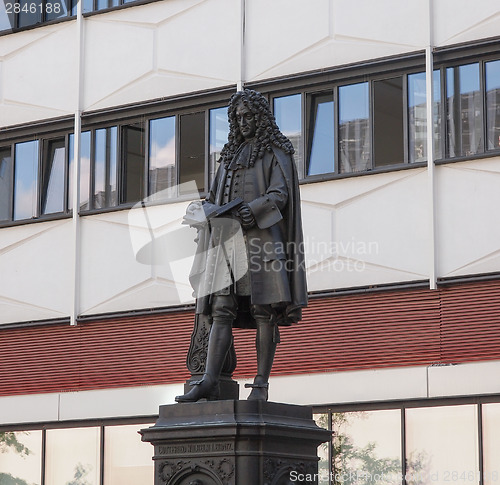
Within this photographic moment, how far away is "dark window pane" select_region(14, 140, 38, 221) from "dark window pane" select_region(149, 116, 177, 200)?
8.69ft

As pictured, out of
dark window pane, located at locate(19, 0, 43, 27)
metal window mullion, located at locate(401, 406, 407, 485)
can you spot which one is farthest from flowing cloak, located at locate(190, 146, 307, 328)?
dark window pane, located at locate(19, 0, 43, 27)

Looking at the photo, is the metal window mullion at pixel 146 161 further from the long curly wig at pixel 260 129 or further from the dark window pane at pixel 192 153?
the long curly wig at pixel 260 129

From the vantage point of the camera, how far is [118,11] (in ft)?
84.8

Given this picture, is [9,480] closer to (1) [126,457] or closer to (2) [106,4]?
(1) [126,457]

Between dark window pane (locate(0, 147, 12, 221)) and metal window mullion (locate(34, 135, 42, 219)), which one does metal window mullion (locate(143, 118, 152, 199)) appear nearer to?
metal window mullion (locate(34, 135, 42, 219))

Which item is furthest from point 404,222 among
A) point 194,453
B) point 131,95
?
point 194,453

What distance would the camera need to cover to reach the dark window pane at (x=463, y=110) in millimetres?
21875

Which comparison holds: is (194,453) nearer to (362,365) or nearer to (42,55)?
(362,365)

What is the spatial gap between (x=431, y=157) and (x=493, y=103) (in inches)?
50.5

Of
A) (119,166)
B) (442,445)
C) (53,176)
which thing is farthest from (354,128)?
(53,176)

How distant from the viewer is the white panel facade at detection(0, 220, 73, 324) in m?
25.3

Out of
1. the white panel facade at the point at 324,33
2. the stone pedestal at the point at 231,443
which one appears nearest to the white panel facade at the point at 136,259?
the white panel facade at the point at 324,33

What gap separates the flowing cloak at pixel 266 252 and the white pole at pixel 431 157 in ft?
29.1

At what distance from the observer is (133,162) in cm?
2556
